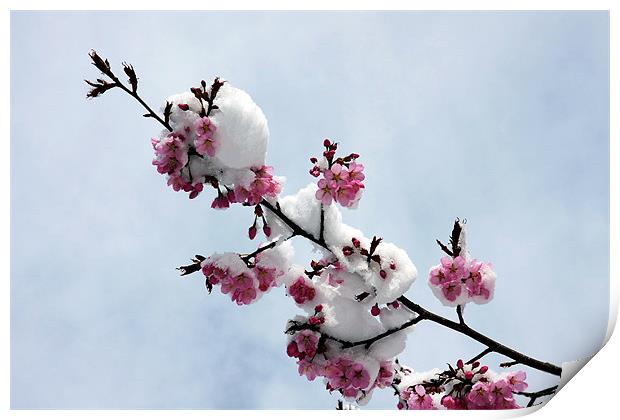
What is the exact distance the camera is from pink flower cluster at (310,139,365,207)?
2545 millimetres

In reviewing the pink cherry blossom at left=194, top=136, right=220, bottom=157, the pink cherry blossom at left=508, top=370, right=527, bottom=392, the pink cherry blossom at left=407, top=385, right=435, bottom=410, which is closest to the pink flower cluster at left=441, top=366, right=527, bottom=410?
the pink cherry blossom at left=508, top=370, right=527, bottom=392

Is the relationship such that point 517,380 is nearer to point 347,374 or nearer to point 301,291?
point 347,374

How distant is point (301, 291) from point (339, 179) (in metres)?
0.59

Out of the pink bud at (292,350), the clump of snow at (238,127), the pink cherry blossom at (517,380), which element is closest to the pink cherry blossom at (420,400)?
the pink cherry blossom at (517,380)

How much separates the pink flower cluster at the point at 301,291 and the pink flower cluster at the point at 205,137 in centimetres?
76

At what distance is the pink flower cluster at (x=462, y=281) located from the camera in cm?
277

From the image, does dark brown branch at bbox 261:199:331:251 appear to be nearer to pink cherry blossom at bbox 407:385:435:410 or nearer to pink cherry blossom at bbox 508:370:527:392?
pink cherry blossom at bbox 407:385:435:410

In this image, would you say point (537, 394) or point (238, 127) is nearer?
point (238, 127)

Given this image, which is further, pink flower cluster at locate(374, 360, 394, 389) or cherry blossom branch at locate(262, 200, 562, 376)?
pink flower cluster at locate(374, 360, 394, 389)

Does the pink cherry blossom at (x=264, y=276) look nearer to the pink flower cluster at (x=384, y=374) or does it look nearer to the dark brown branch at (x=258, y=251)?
the dark brown branch at (x=258, y=251)

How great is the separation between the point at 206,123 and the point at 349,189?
2.12 feet

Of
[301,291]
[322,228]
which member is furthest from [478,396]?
[322,228]

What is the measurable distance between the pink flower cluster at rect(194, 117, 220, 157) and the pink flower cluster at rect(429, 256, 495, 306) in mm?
1167

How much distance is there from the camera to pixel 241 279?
2.65m
